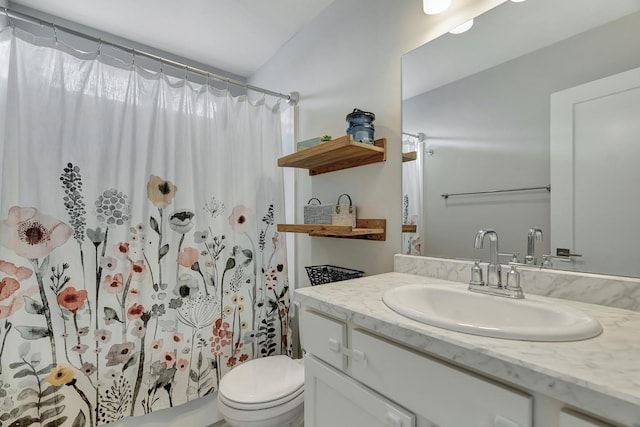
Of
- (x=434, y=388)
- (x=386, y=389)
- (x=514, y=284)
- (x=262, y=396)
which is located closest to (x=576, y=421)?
(x=434, y=388)

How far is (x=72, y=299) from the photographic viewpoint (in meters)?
1.32

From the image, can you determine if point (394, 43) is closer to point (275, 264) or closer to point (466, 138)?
Answer: point (466, 138)

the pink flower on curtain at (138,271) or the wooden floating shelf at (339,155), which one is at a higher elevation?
the wooden floating shelf at (339,155)

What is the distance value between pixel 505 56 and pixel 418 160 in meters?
0.49

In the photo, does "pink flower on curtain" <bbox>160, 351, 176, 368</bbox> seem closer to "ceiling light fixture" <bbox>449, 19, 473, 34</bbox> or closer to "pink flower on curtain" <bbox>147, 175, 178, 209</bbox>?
"pink flower on curtain" <bbox>147, 175, 178, 209</bbox>

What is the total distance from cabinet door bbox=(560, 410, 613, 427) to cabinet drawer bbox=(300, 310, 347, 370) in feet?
1.71

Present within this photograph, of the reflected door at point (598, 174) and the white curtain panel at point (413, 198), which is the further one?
the white curtain panel at point (413, 198)

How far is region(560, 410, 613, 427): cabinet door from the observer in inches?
18.0

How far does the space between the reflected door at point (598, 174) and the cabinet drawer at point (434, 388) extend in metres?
0.59

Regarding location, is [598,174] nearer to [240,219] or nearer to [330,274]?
[330,274]

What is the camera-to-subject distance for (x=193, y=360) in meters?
1.60

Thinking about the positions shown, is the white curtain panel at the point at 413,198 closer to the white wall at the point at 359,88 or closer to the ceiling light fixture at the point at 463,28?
the white wall at the point at 359,88

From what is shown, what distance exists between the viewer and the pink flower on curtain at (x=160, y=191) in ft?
4.96

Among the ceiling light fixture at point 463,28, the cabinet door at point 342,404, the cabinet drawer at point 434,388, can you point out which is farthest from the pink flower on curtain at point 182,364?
the ceiling light fixture at point 463,28
